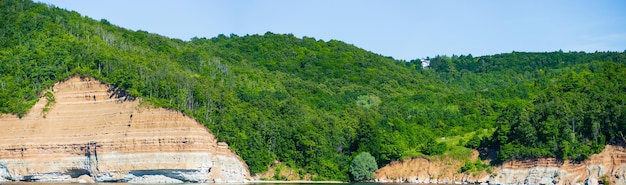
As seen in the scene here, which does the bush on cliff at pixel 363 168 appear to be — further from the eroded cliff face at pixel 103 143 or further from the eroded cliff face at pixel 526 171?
the eroded cliff face at pixel 103 143

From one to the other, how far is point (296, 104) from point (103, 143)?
36149mm

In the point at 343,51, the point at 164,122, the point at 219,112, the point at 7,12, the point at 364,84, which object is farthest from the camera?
the point at 343,51

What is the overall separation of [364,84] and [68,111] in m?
79.7

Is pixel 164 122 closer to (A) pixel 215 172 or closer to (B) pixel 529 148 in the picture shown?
(A) pixel 215 172

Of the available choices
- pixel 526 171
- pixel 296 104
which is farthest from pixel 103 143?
pixel 526 171

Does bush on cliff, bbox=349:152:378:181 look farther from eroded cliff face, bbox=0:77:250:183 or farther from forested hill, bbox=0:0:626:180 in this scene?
eroded cliff face, bbox=0:77:250:183

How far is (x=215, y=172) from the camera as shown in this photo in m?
105

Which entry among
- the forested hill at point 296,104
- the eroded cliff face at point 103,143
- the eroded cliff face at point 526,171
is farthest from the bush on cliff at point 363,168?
the eroded cliff face at point 103,143

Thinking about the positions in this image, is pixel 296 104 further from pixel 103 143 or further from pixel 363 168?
pixel 103 143

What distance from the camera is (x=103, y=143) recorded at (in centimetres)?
10162

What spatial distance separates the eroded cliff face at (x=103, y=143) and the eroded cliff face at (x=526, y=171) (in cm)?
2429

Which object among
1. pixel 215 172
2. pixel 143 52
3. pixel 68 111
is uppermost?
pixel 143 52

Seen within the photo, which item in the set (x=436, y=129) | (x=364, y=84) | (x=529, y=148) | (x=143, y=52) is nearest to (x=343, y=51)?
(x=364, y=84)

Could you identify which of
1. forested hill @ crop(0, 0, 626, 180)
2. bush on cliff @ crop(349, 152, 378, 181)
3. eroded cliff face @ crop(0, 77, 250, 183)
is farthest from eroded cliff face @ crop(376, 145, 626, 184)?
eroded cliff face @ crop(0, 77, 250, 183)
